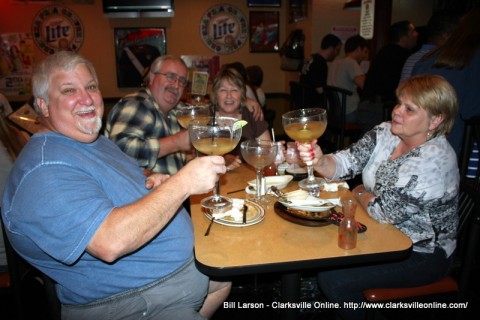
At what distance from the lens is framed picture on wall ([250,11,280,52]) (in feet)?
21.7

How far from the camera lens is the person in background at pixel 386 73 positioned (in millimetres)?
3879

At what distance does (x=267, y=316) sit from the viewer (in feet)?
7.43

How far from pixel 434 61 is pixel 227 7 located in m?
4.55

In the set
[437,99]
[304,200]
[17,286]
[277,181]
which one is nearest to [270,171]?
[277,181]

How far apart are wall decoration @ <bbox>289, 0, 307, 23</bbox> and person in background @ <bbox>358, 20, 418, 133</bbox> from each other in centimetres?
215

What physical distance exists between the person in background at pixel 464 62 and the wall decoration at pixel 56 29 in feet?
18.9

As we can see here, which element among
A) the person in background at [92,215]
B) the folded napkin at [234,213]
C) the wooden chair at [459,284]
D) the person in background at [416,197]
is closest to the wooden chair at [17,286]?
the person in background at [92,215]

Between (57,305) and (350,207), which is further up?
(350,207)

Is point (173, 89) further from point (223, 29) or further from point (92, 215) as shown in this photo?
point (223, 29)

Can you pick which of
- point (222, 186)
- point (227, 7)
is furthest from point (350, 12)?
point (222, 186)

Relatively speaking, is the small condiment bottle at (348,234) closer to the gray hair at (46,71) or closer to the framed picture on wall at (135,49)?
the gray hair at (46,71)

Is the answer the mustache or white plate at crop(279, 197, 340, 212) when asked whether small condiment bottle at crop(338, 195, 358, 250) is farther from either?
the mustache

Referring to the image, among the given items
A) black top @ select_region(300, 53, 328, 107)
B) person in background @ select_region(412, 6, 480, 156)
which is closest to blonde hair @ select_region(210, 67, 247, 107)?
person in background @ select_region(412, 6, 480, 156)

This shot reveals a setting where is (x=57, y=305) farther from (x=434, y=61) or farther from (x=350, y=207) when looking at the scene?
(x=434, y=61)
